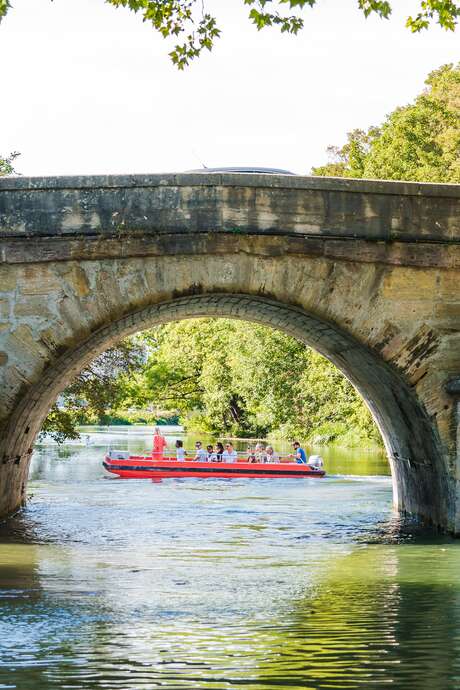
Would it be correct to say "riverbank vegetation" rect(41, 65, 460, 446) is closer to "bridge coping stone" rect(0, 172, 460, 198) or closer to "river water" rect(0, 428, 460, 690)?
"river water" rect(0, 428, 460, 690)

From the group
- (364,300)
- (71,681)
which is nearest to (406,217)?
(364,300)

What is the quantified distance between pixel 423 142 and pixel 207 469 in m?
16.6

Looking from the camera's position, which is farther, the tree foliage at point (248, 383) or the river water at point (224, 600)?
the tree foliage at point (248, 383)

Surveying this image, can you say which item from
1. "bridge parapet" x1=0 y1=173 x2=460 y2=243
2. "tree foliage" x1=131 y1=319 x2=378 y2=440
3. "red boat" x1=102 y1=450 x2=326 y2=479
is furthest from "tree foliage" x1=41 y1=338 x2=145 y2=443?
"tree foliage" x1=131 y1=319 x2=378 y2=440

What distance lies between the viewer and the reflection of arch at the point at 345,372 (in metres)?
12.6

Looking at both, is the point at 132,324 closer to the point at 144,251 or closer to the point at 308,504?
the point at 144,251

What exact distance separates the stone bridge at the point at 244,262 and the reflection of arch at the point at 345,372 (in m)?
0.32

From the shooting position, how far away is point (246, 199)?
11.5m

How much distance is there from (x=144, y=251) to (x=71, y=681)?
5.78 meters

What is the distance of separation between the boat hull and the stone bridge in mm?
14024

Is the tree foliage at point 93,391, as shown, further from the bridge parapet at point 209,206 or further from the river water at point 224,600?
the bridge parapet at point 209,206

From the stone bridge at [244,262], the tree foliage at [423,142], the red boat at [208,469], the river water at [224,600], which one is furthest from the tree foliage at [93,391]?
the tree foliage at [423,142]

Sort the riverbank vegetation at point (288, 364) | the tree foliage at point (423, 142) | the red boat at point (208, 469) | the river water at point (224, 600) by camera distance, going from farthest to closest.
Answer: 1. the riverbank vegetation at point (288, 364)
2. the tree foliage at point (423, 142)
3. the red boat at point (208, 469)
4. the river water at point (224, 600)

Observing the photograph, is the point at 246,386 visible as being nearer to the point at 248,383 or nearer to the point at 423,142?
the point at 248,383
